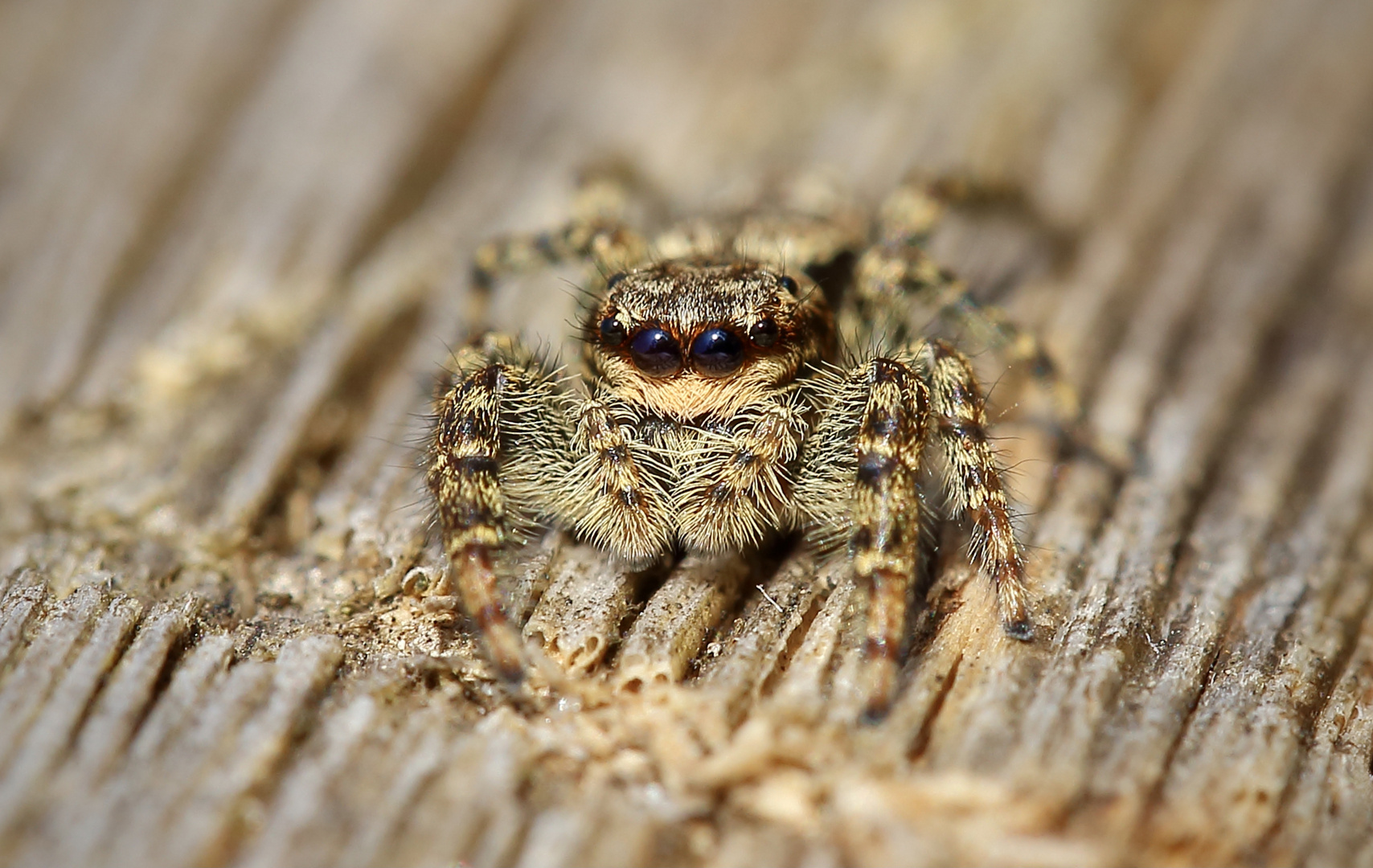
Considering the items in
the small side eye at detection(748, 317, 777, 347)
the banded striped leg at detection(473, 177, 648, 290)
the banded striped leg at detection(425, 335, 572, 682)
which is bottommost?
the banded striped leg at detection(425, 335, 572, 682)

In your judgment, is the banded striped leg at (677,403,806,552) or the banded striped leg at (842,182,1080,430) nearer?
the banded striped leg at (677,403,806,552)

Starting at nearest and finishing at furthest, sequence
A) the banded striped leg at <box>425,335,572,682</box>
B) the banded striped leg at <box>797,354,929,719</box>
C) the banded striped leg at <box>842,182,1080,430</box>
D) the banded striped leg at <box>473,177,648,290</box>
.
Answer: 1. the banded striped leg at <box>797,354,929,719</box>
2. the banded striped leg at <box>425,335,572,682</box>
3. the banded striped leg at <box>842,182,1080,430</box>
4. the banded striped leg at <box>473,177,648,290</box>

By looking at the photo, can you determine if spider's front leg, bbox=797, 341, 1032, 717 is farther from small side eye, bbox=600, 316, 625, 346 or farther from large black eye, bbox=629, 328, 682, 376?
small side eye, bbox=600, 316, 625, 346

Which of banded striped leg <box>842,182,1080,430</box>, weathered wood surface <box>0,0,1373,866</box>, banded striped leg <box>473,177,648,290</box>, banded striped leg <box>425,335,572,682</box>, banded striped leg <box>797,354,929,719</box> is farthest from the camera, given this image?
banded striped leg <box>473,177,648,290</box>

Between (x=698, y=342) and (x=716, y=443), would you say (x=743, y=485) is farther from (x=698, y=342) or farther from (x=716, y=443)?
(x=698, y=342)

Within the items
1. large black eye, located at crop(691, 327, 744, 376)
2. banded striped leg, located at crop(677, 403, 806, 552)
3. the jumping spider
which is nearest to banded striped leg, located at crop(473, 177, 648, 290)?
the jumping spider

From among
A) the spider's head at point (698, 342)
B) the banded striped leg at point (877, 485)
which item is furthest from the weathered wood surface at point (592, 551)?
the spider's head at point (698, 342)

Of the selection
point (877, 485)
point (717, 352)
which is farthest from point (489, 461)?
point (877, 485)
